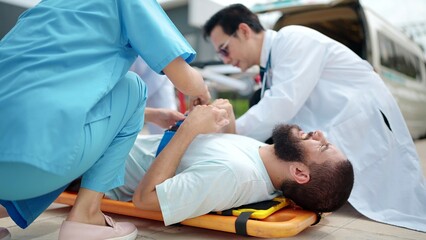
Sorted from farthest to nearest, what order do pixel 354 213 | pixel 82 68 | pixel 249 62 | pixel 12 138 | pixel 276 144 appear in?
pixel 249 62, pixel 354 213, pixel 276 144, pixel 82 68, pixel 12 138

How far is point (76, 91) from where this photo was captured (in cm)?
101

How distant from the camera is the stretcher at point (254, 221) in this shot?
1365 mm

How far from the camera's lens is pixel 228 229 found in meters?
1.41

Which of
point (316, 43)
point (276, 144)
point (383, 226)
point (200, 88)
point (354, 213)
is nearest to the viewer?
point (200, 88)

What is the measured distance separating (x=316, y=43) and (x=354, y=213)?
0.96 m

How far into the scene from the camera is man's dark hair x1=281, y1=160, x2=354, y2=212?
1.49 meters

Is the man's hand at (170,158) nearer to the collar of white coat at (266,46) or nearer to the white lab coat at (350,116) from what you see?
the white lab coat at (350,116)

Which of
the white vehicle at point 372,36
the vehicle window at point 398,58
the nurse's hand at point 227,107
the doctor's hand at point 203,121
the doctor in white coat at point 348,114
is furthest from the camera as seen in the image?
the vehicle window at point 398,58

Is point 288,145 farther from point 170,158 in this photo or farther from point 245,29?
point 245,29

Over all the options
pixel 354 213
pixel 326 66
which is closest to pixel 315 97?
pixel 326 66

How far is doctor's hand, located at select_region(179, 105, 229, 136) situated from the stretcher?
0.33 meters

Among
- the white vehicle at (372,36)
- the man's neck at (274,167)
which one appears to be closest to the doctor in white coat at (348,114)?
the man's neck at (274,167)

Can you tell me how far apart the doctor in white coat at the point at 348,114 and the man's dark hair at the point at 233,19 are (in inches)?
1.9

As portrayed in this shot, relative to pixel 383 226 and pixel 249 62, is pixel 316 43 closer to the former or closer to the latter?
pixel 249 62
